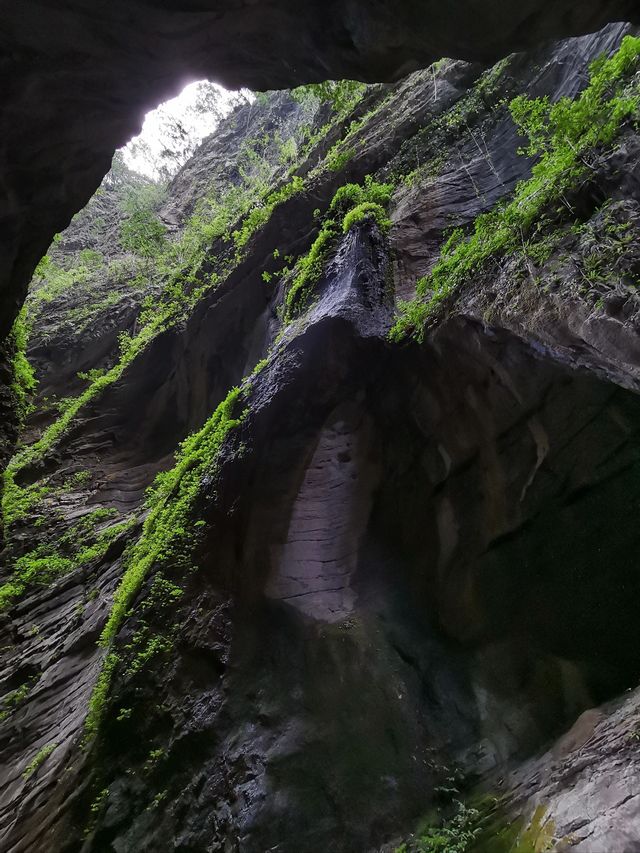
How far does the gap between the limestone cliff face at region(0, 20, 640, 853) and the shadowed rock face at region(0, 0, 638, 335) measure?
1.30 meters

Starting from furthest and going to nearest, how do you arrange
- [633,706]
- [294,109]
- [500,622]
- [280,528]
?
[294,109]
[280,528]
[500,622]
[633,706]

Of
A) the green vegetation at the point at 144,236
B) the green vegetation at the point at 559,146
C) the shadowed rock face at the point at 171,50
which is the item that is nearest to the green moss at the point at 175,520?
the shadowed rock face at the point at 171,50

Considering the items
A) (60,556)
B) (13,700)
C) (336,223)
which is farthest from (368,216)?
(13,700)

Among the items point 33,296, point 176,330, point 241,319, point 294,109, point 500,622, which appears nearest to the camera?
point 500,622

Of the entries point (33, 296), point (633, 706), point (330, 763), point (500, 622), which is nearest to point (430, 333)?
point (500, 622)

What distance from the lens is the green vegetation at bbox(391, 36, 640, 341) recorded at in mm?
4086

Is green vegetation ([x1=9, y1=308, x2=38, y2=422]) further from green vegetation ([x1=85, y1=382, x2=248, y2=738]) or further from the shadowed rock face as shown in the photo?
green vegetation ([x1=85, y1=382, x2=248, y2=738])

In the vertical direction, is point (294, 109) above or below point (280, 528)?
above

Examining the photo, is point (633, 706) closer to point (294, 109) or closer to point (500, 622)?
point (500, 622)

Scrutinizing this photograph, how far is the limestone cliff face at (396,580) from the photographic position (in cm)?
431

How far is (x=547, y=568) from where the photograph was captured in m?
5.43

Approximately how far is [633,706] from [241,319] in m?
10.00

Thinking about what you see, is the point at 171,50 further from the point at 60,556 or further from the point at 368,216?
the point at 60,556

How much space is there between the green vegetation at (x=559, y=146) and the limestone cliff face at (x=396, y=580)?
0.13 m
